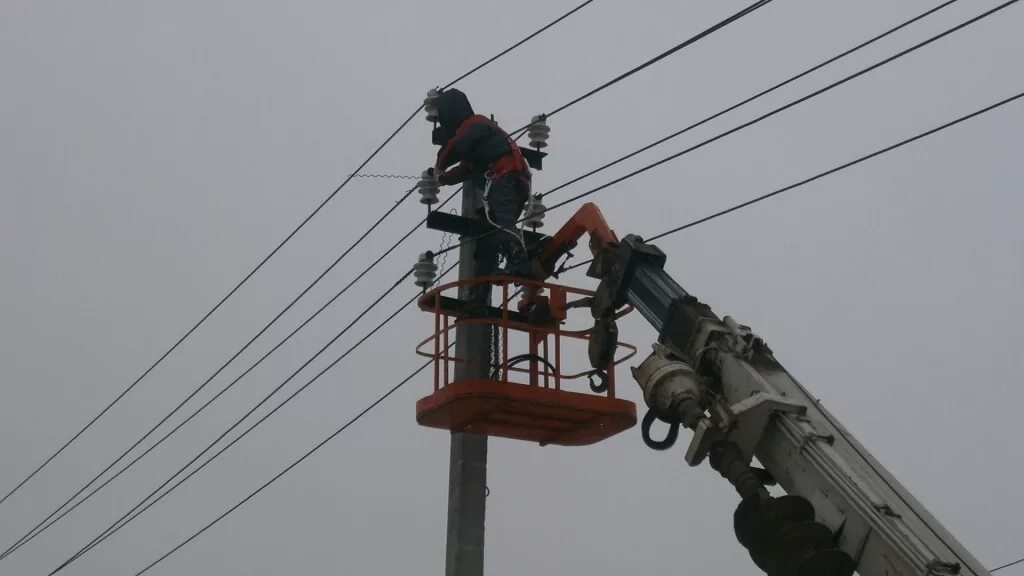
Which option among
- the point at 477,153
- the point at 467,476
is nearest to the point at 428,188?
the point at 477,153

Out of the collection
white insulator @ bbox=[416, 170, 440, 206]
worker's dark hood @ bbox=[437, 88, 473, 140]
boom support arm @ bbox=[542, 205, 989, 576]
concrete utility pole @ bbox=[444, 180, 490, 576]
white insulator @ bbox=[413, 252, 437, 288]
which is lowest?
boom support arm @ bbox=[542, 205, 989, 576]

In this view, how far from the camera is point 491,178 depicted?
44.2ft

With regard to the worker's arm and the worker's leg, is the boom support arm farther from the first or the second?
the worker's arm

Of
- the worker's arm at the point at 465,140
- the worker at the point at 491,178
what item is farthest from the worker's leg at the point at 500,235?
the worker's arm at the point at 465,140

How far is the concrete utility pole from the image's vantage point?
12.3 m

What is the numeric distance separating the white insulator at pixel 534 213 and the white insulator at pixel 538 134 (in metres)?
1.18

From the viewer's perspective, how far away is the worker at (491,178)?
13.3 metres

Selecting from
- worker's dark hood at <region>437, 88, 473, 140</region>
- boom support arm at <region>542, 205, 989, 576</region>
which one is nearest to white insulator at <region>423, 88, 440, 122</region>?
worker's dark hood at <region>437, 88, 473, 140</region>

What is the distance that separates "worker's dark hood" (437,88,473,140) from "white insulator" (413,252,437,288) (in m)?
1.38

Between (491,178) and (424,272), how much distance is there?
3.56ft

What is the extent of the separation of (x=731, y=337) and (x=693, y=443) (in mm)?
936

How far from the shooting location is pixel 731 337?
9812 mm

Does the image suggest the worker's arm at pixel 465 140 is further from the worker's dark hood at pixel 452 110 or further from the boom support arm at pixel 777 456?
the boom support arm at pixel 777 456

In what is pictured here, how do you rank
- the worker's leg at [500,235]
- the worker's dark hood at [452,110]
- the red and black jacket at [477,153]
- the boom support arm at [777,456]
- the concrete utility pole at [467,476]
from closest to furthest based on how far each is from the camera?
1. the boom support arm at [777,456]
2. the concrete utility pole at [467,476]
3. the worker's leg at [500,235]
4. the red and black jacket at [477,153]
5. the worker's dark hood at [452,110]
